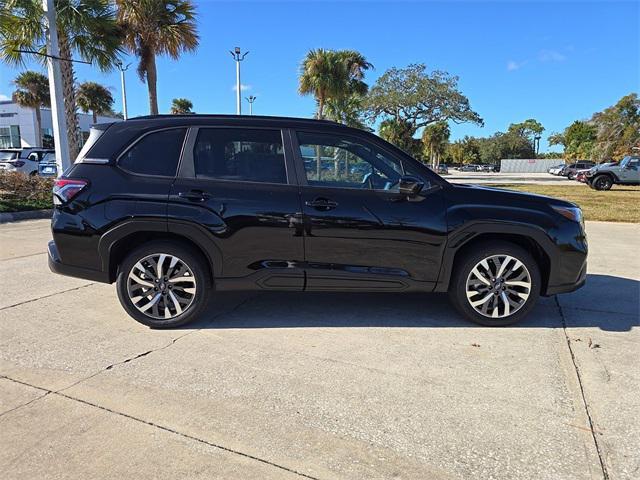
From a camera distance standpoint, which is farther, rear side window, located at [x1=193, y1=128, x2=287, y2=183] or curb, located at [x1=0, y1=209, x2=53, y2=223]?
curb, located at [x1=0, y1=209, x2=53, y2=223]

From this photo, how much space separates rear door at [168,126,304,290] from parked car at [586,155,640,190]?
24463 mm

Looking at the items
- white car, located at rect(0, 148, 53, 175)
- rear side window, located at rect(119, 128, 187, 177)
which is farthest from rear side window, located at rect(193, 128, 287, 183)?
white car, located at rect(0, 148, 53, 175)

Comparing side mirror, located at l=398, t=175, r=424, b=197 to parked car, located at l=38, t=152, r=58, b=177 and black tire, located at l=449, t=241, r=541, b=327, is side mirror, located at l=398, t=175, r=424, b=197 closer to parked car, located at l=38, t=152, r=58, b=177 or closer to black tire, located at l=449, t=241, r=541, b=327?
black tire, located at l=449, t=241, r=541, b=327

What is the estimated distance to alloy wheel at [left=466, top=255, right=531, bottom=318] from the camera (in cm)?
409

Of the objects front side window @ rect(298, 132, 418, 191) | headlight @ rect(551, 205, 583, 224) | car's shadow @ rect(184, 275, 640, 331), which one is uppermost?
front side window @ rect(298, 132, 418, 191)

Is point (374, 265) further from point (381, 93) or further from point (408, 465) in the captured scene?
point (381, 93)

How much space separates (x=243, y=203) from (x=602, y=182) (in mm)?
24923

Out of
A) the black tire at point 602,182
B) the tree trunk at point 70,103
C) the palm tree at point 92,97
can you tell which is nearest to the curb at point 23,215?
the tree trunk at point 70,103

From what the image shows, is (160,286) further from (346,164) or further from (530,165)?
(530,165)

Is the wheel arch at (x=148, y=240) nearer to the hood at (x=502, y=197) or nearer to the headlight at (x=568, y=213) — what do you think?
the hood at (x=502, y=197)

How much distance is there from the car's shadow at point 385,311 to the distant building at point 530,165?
78390mm

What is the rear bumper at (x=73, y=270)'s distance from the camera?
4117mm

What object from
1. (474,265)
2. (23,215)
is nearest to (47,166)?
(23,215)

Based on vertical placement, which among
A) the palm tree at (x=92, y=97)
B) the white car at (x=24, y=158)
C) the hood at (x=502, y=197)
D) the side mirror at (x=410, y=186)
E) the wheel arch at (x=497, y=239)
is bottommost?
the wheel arch at (x=497, y=239)
